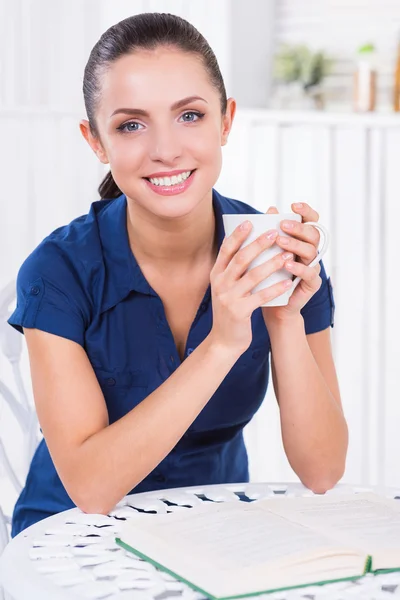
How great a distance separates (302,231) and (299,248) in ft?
0.07

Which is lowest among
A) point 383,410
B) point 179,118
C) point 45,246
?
point 383,410

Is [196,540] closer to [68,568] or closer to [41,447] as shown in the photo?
[68,568]

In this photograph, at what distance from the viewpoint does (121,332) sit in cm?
142

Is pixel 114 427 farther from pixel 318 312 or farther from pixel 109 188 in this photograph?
pixel 109 188

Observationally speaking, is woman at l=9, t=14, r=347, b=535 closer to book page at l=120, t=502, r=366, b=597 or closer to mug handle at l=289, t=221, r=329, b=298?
mug handle at l=289, t=221, r=329, b=298

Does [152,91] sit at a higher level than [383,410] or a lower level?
higher

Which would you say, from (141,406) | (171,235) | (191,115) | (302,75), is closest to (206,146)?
(191,115)

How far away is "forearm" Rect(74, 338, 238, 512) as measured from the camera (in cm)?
119

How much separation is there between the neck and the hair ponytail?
0.54 feet

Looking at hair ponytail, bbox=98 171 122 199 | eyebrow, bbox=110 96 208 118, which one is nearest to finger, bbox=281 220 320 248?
eyebrow, bbox=110 96 208 118

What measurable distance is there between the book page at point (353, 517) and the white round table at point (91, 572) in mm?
45

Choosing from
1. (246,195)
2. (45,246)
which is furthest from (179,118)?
(246,195)

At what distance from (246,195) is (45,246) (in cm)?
132

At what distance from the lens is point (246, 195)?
2.69 meters
